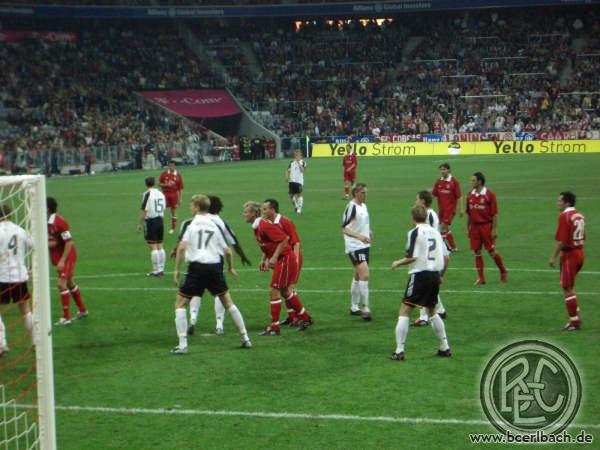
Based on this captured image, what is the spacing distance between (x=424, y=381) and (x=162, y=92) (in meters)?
57.7

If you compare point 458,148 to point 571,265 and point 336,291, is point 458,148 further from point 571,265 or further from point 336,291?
point 571,265

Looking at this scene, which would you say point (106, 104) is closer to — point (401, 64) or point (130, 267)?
point (401, 64)

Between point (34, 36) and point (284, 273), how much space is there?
188ft

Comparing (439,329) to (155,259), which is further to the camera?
(155,259)

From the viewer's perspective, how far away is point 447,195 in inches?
796

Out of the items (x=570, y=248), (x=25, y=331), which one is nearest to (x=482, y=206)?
(x=570, y=248)

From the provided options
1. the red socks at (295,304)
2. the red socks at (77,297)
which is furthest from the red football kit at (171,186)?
the red socks at (295,304)

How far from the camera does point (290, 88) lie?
6981 cm

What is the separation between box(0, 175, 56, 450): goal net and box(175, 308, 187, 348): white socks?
77.7 inches

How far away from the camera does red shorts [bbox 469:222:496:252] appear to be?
16.5 meters

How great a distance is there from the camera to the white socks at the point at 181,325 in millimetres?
11938

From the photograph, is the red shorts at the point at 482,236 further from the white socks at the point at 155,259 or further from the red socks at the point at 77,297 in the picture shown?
the red socks at the point at 77,297

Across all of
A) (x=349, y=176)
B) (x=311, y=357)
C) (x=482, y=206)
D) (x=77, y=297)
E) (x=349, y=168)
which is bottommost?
(x=311, y=357)

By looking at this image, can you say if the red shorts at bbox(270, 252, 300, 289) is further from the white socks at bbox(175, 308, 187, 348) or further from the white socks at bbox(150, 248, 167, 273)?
the white socks at bbox(150, 248, 167, 273)
